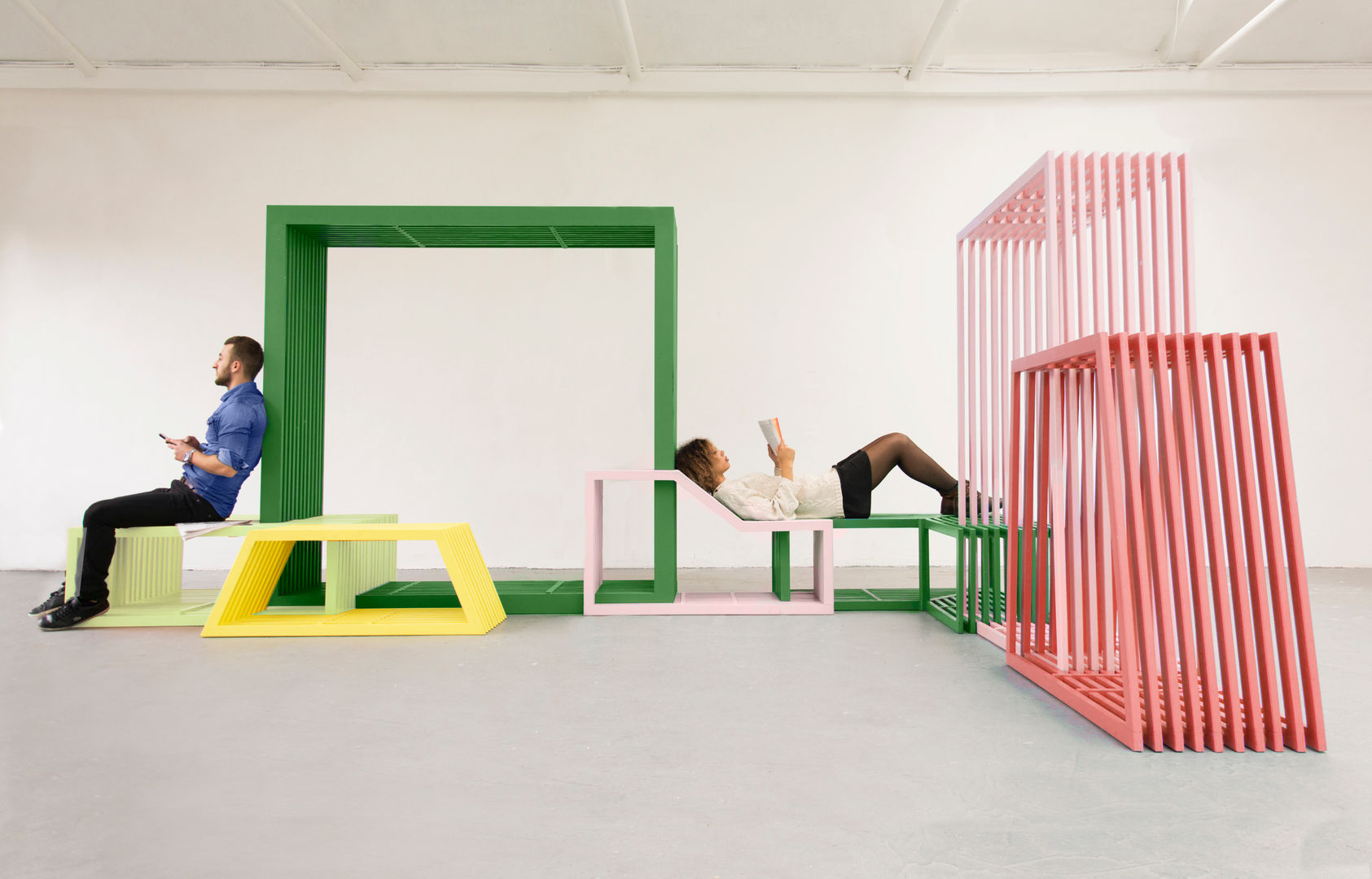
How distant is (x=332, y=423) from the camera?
19.7ft

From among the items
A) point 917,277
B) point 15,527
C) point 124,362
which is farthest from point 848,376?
point 15,527

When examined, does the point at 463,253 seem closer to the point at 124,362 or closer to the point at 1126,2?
the point at 124,362

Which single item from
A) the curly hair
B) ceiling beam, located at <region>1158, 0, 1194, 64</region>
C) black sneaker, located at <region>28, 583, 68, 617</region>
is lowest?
black sneaker, located at <region>28, 583, 68, 617</region>

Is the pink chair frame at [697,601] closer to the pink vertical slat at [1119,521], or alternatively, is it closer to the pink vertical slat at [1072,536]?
the pink vertical slat at [1072,536]

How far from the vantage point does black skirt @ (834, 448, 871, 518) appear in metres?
4.45

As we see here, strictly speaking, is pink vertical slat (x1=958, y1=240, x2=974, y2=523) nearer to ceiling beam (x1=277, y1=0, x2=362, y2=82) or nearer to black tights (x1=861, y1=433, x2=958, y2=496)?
black tights (x1=861, y1=433, x2=958, y2=496)

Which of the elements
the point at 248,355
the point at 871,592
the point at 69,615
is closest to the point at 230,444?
the point at 248,355

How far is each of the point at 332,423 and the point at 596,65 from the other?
11.7 feet

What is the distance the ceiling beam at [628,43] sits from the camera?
17.2 feet

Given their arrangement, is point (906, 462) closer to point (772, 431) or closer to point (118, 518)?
point (772, 431)

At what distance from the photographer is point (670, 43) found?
226 inches

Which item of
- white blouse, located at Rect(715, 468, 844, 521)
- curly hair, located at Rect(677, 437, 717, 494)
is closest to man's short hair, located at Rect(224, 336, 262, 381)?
curly hair, located at Rect(677, 437, 717, 494)

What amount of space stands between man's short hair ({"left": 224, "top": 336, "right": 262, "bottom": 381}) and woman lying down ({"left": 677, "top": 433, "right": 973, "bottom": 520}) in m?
2.39

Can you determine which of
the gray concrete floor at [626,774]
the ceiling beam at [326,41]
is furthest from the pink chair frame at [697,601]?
the ceiling beam at [326,41]
